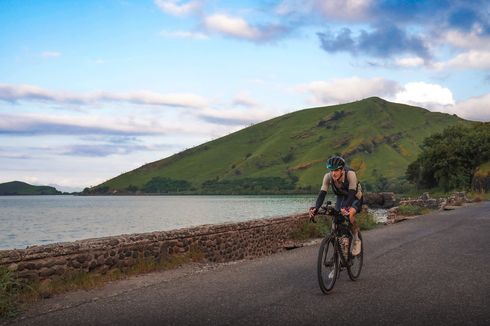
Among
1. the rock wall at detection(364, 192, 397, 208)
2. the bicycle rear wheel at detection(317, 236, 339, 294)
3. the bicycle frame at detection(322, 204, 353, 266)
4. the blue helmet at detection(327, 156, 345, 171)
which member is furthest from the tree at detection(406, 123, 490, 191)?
the bicycle rear wheel at detection(317, 236, 339, 294)

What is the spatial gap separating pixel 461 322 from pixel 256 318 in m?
2.70

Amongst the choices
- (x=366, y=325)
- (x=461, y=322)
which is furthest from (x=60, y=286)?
(x=461, y=322)

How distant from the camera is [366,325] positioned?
697 centimetres

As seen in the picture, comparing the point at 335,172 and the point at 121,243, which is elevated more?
the point at 335,172

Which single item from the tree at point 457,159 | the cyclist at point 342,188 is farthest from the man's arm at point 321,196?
the tree at point 457,159

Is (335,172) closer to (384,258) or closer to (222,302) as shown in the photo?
(222,302)

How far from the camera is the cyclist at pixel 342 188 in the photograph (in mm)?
9570

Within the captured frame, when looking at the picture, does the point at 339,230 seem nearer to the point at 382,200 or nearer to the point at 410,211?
the point at 410,211

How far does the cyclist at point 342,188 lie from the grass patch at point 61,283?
192 inches

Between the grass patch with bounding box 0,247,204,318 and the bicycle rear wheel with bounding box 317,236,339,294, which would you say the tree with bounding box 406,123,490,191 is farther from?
the bicycle rear wheel with bounding box 317,236,339,294

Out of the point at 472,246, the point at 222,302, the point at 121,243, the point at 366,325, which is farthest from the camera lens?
the point at 472,246

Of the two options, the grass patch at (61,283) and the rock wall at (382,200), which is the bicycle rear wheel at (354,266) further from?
the rock wall at (382,200)

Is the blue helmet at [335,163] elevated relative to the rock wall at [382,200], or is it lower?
elevated

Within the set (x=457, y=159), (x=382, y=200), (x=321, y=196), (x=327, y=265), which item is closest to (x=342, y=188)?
(x=321, y=196)
